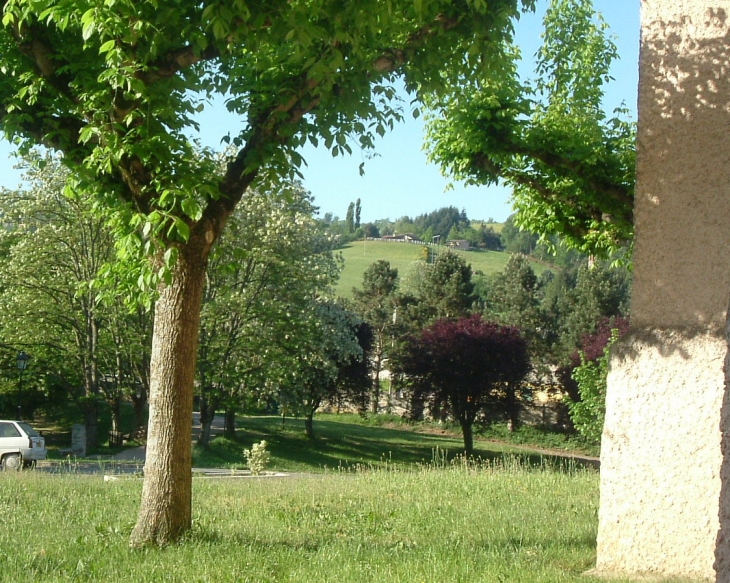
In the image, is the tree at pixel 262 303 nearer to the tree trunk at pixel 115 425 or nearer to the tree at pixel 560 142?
the tree trunk at pixel 115 425

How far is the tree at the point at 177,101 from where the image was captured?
6.39 m

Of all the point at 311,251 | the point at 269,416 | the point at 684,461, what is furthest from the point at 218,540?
the point at 269,416

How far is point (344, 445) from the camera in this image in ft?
136

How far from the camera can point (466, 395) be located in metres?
42.4

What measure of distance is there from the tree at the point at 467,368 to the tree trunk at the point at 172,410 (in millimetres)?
35884

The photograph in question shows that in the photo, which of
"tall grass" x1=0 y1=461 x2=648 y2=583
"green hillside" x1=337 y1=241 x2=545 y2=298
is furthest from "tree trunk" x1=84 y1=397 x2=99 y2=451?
"green hillside" x1=337 y1=241 x2=545 y2=298

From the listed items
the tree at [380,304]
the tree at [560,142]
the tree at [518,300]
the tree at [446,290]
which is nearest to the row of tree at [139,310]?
the tree at [560,142]

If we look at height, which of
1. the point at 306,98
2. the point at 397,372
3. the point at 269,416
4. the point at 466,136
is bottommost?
the point at 269,416

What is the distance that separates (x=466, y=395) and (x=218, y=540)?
A: 118 ft

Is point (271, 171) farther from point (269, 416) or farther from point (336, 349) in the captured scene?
point (269, 416)

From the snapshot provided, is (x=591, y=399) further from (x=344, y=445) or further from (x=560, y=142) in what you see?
(x=344, y=445)

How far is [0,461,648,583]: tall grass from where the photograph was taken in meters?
5.89

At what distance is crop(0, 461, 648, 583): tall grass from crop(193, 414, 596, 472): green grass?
14.4 m

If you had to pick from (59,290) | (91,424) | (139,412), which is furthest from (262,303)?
(91,424)
